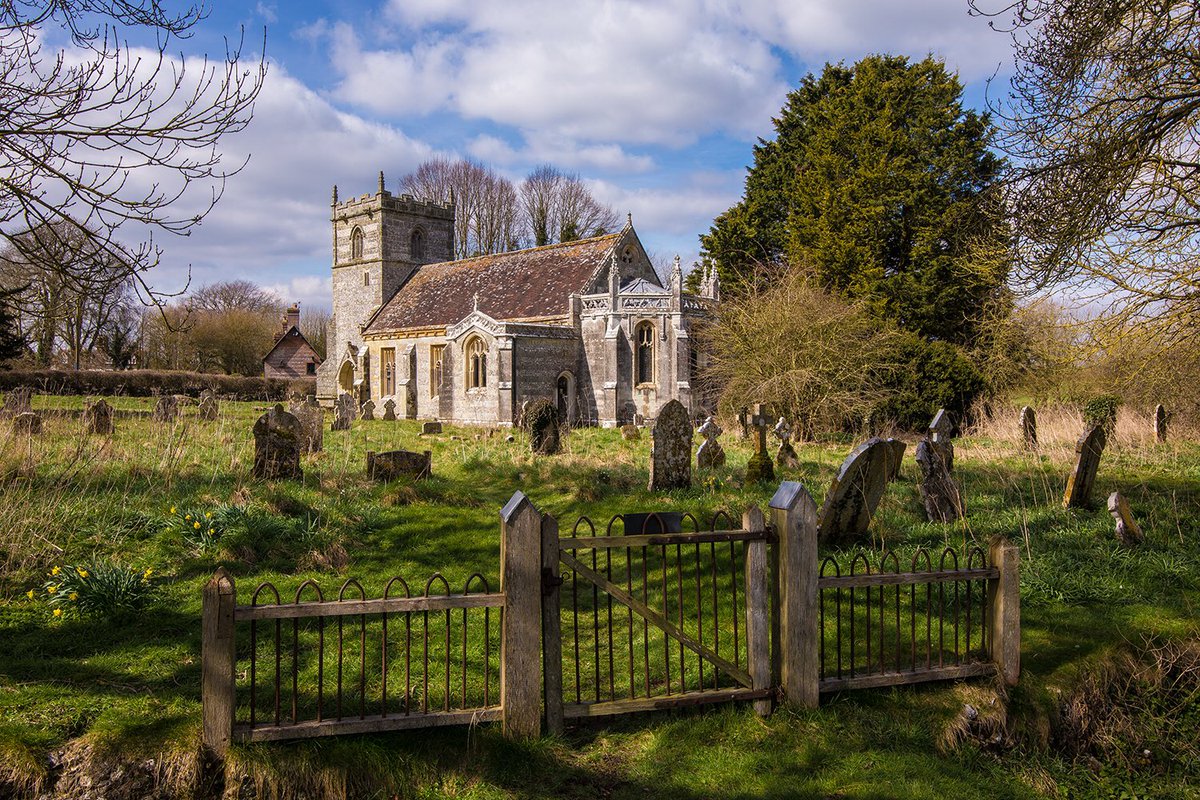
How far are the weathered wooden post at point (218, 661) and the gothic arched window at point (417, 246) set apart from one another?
35777mm

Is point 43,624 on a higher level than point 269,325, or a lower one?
lower

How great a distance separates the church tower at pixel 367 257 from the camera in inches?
1444

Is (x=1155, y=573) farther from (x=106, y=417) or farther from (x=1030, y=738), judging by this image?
(x=106, y=417)

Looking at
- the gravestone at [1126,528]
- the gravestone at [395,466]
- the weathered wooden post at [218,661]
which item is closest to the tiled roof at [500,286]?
the gravestone at [395,466]

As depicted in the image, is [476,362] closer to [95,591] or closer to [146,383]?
[146,383]

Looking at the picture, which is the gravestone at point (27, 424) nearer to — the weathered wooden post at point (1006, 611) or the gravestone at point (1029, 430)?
the weathered wooden post at point (1006, 611)

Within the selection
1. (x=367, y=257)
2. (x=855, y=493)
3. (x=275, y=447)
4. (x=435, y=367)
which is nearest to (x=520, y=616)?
(x=855, y=493)

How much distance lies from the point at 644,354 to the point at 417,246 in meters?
16.8

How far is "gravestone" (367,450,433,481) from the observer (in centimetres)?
1068

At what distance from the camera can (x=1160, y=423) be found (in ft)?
50.0

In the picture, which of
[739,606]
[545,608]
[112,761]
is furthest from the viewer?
[739,606]

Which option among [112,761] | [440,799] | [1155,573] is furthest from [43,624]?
[1155,573]

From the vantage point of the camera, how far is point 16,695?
14.7ft

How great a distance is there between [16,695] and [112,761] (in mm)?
1077
